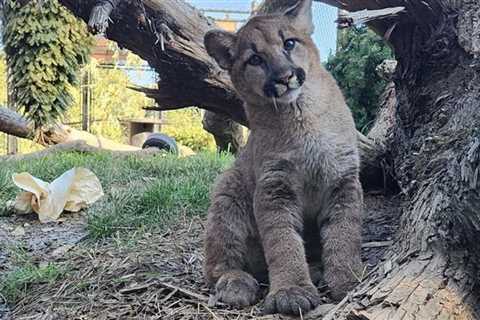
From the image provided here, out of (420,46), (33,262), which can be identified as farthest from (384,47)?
(33,262)

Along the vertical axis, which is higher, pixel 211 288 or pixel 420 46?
pixel 420 46

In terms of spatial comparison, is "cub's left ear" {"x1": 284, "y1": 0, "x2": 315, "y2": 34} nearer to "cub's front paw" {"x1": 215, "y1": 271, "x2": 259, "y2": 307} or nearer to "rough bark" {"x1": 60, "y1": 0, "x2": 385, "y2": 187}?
"rough bark" {"x1": 60, "y1": 0, "x2": 385, "y2": 187}

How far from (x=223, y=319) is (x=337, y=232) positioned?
0.70 metres

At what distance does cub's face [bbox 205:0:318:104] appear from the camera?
3.42m

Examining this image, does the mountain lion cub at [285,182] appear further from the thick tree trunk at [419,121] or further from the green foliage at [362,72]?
the green foliage at [362,72]

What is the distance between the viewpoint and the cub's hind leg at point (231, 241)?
3205 mm

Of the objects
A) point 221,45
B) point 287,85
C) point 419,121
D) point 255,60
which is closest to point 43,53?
point 221,45

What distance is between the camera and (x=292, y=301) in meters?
2.81

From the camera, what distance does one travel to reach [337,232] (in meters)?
3.18

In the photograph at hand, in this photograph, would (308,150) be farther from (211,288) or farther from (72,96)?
(72,96)

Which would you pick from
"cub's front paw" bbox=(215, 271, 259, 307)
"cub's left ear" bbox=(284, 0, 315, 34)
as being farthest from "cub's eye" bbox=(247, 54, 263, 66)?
"cub's front paw" bbox=(215, 271, 259, 307)

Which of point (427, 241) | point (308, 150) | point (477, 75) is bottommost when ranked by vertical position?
point (427, 241)

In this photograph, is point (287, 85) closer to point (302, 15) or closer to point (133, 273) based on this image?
point (302, 15)

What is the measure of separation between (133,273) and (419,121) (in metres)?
1.88
